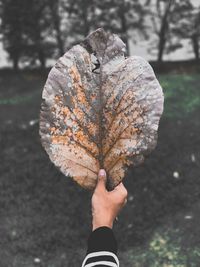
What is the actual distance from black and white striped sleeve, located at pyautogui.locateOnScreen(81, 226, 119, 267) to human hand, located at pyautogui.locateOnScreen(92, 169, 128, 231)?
0.03 meters

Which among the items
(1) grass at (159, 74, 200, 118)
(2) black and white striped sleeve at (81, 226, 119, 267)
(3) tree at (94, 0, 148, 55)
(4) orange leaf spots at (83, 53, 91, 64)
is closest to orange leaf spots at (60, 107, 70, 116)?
(4) orange leaf spots at (83, 53, 91, 64)

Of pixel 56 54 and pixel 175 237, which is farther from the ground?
pixel 175 237

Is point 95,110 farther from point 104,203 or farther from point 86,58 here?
point 104,203

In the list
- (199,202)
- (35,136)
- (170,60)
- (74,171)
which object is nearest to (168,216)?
(199,202)

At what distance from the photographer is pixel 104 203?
1477 mm

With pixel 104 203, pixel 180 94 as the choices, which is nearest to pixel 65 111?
pixel 104 203

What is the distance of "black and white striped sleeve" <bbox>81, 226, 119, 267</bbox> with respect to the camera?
1342 mm

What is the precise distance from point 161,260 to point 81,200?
77.2 inches

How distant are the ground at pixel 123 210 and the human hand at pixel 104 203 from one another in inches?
183

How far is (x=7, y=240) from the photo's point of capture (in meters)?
6.75

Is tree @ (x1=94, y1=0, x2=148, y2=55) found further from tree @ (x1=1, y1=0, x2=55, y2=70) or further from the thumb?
the thumb

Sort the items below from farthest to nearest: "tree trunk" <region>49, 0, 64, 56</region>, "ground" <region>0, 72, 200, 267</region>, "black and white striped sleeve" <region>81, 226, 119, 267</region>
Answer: "tree trunk" <region>49, 0, 64, 56</region> → "ground" <region>0, 72, 200, 267</region> → "black and white striped sleeve" <region>81, 226, 119, 267</region>

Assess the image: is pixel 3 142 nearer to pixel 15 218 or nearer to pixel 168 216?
pixel 15 218

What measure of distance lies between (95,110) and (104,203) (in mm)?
280
